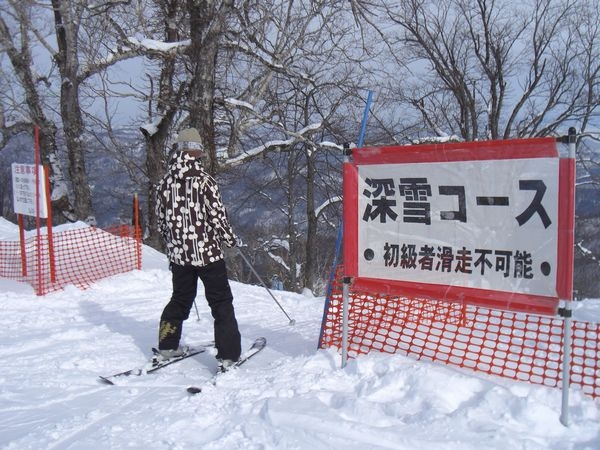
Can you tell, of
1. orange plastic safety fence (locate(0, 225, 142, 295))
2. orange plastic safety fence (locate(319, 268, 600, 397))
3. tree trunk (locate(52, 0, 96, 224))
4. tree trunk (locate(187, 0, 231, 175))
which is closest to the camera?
orange plastic safety fence (locate(319, 268, 600, 397))

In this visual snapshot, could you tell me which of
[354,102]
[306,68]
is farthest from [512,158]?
[306,68]

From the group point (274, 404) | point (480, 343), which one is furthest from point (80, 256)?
point (480, 343)

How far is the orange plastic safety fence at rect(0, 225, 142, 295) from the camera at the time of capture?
25.5ft

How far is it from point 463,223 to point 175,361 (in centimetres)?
251

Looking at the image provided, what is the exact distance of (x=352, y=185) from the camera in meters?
3.77

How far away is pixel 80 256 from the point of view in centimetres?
852

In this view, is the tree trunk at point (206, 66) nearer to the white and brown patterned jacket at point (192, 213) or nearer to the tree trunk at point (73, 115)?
the white and brown patterned jacket at point (192, 213)

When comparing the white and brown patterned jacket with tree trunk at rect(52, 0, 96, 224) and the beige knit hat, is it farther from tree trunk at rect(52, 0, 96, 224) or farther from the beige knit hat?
tree trunk at rect(52, 0, 96, 224)

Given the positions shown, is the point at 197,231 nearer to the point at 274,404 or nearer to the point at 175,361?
the point at 175,361

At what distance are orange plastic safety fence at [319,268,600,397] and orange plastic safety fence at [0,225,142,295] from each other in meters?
4.56

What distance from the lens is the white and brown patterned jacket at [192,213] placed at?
380cm

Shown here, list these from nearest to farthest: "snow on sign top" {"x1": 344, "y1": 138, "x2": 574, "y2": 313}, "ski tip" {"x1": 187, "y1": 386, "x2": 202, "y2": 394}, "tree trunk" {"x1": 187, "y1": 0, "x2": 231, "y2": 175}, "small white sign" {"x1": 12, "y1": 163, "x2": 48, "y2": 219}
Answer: "snow on sign top" {"x1": 344, "y1": 138, "x2": 574, "y2": 313} → "ski tip" {"x1": 187, "y1": 386, "x2": 202, "y2": 394} → "small white sign" {"x1": 12, "y1": 163, "x2": 48, "y2": 219} → "tree trunk" {"x1": 187, "y1": 0, "x2": 231, "y2": 175}

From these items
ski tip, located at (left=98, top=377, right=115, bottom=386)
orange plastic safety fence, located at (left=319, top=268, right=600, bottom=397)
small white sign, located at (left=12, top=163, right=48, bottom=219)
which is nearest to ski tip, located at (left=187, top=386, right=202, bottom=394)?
ski tip, located at (left=98, top=377, right=115, bottom=386)

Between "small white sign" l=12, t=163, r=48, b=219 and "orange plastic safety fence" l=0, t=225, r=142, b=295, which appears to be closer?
"small white sign" l=12, t=163, r=48, b=219
